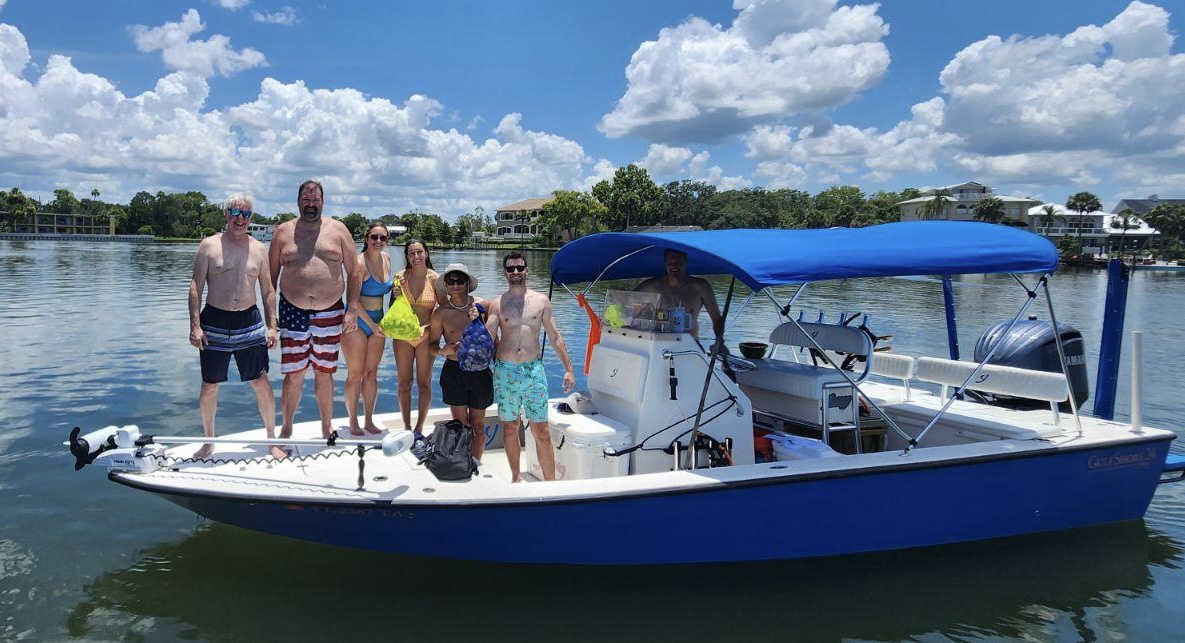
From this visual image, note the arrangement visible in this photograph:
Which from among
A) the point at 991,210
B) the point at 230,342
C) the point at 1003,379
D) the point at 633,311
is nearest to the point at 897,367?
the point at 1003,379

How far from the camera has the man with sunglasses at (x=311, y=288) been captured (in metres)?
4.90

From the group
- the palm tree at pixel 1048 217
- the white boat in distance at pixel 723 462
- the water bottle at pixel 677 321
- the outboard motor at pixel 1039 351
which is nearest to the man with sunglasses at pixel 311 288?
the white boat in distance at pixel 723 462

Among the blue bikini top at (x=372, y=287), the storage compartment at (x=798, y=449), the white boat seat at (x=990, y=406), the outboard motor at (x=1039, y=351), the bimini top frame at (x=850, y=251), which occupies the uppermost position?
the bimini top frame at (x=850, y=251)

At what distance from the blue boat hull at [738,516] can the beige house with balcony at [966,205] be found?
82701 millimetres

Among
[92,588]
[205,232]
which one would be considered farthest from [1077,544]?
[205,232]

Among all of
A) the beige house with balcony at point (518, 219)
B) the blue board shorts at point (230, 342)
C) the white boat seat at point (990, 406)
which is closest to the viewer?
the blue board shorts at point (230, 342)

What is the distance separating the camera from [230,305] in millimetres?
4742

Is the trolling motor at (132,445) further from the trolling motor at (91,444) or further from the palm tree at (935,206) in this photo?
the palm tree at (935,206)

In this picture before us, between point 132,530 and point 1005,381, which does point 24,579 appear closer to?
point 132,530

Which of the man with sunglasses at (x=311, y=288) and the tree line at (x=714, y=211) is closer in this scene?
the man with sunglasses at (x=311, y=288)

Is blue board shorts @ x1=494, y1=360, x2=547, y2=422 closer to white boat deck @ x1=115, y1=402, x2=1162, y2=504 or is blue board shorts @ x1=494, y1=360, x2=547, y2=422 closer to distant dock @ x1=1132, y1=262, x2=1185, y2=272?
white boat deck @ x1=115, y1=402, x2=1162, y2=504

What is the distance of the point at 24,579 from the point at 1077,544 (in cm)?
727

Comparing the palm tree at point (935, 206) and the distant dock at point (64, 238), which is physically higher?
the palm tree at point (935, 206)

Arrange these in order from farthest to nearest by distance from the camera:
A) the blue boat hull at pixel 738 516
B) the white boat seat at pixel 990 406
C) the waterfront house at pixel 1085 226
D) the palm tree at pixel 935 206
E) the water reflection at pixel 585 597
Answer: the palm tree at pixel 935 206, the waterfront house at pixel 1085 226, the white boat seat at pixel 990 406, the water reflection at pixel 585 597, the blue boat hull at pixel 738 516
